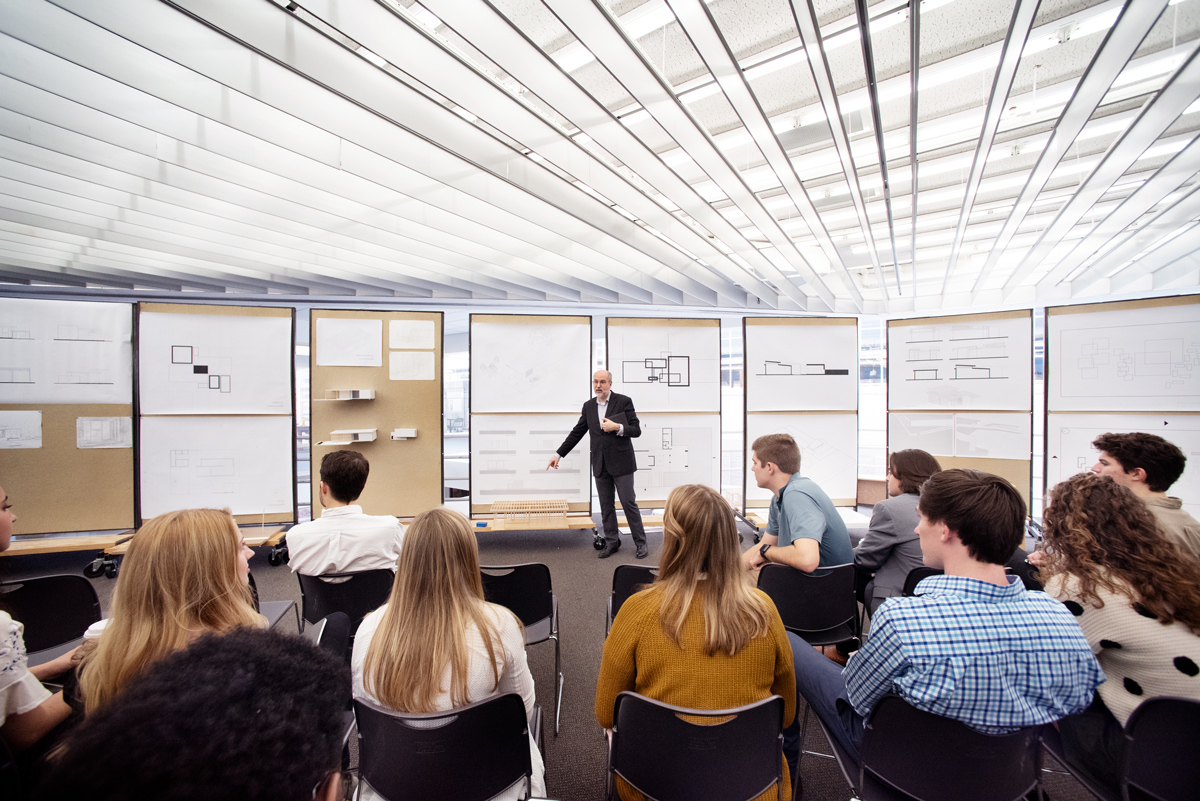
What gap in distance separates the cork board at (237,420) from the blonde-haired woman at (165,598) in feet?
12.2

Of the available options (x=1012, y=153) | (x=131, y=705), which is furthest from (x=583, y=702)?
(x=1012, y=153)

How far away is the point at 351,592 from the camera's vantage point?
2023 millimetres

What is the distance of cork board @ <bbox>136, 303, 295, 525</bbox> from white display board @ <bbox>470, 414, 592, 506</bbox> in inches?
69.9

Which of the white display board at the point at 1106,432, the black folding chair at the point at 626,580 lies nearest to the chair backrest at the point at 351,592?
the black folding chair at the point at 626,580

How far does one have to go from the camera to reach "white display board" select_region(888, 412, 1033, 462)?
4.64m

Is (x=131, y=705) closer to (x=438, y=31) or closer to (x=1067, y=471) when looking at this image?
(x=438, y=31)

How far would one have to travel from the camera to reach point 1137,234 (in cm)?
354

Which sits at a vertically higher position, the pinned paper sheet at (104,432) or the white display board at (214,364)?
the white display board at (214,364)

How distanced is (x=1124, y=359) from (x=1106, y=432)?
39.3 inches

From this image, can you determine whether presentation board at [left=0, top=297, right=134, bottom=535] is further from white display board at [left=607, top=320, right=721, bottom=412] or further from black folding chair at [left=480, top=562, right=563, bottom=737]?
white display board at [left=607, top=320, right=721, bottom=412]

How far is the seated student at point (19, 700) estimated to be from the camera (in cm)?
112

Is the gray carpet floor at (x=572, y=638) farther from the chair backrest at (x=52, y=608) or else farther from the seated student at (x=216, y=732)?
the chair backrest at (x=52, y=608)

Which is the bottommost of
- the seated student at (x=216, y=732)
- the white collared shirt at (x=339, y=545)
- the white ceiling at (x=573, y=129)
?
the white collared shirt at (x=339, y=545)

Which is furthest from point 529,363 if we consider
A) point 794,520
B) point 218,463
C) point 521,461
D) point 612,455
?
point 794,520
